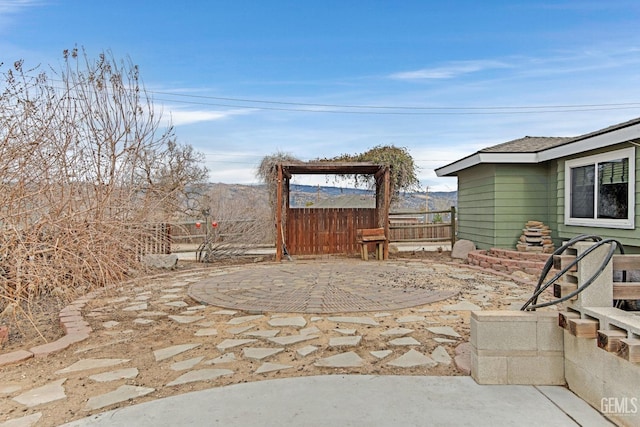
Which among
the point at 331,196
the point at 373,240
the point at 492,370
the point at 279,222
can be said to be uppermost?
the point at 331,196

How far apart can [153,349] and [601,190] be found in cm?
696

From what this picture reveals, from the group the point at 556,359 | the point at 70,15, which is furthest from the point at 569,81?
the point at 70,15

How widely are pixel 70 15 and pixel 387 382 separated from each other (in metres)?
7.27

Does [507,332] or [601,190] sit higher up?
[601,190]

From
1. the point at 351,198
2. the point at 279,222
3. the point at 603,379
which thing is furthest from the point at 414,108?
the point at 603,379

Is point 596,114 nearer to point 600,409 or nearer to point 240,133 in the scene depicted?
point 240,133

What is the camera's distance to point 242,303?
15.0 ft

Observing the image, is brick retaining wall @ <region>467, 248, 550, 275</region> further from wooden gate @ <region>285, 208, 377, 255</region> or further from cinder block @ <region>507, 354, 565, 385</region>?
cinder block @ <region>507, 354, 565, 385</region>

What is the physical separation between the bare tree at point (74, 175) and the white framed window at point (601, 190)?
22.1 feet

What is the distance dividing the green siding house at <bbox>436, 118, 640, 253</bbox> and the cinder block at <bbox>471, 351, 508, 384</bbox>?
4.75m

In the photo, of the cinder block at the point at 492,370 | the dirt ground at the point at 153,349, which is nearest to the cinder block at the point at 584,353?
the cinder block at the point at 492,370

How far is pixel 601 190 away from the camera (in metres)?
6.34

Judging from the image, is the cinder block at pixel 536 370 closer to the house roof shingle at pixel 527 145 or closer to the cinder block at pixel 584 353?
the cinder block at pixel 584 353

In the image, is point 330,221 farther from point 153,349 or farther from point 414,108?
point 414,108
